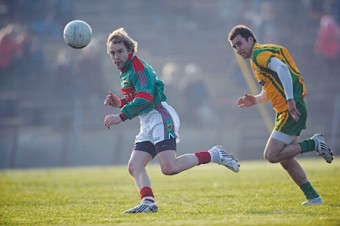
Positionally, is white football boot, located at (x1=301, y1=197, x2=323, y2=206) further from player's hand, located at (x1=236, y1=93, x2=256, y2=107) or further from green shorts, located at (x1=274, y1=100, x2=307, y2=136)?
player's hand, located at (x1=236, y1=93, x2=256, y2=107)

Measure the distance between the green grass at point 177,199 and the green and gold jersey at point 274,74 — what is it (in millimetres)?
1292

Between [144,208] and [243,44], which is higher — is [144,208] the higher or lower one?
the lower one

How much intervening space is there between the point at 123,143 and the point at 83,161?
51.3 inches

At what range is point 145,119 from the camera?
29.5ft

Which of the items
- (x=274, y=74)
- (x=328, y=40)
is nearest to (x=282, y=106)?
(x=274, y=74)

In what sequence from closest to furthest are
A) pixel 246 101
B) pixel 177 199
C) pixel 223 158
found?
pixel 223 158, pixel 246 101, pixel 177 199

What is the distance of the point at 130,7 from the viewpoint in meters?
26.2

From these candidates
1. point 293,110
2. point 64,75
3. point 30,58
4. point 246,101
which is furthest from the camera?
point 30,58

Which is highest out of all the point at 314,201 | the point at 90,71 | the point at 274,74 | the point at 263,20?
the point at 263,20

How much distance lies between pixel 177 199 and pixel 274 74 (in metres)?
2.52

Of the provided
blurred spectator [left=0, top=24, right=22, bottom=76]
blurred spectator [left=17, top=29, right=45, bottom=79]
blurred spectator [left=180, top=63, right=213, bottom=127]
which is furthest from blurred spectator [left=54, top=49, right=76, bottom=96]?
blurred spectator [left=180, top=63, right=213, bottom=127]

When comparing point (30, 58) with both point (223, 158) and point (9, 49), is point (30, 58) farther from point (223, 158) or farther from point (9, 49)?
point (223, 158)

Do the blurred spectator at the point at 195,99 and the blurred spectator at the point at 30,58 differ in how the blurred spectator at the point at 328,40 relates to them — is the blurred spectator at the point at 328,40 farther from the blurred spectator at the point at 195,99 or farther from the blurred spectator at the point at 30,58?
the blurred spectator at the point at 30,58

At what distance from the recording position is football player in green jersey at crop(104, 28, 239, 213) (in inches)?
341
